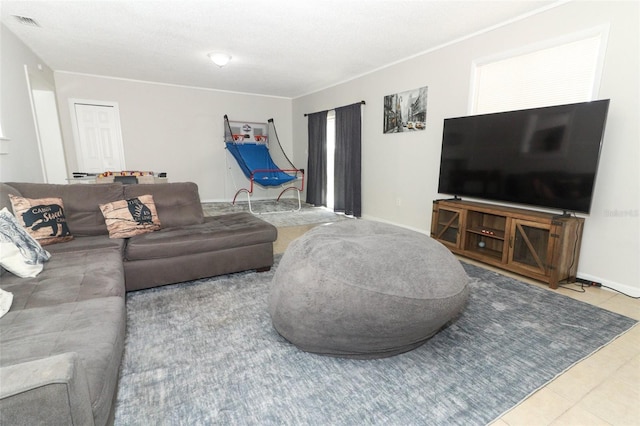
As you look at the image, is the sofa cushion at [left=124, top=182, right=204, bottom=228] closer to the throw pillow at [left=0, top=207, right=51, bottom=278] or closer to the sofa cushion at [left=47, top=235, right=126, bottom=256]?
the sofa cushion at [left=47, top=235, right=126, bottom=256]

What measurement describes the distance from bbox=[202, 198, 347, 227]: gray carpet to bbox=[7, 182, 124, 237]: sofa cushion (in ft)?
7.50

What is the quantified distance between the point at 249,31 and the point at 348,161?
244 cm

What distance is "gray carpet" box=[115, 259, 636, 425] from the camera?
125 centimetres

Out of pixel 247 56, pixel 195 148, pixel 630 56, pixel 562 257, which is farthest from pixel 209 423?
pixel 195 148

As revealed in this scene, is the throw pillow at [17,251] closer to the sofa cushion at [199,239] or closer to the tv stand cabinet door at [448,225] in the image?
the sofa cushion at [199,239]

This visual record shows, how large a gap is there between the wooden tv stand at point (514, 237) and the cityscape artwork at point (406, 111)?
3.85ft

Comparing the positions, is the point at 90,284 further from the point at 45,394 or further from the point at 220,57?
the point at 220,57

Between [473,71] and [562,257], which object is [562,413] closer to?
[562,257]

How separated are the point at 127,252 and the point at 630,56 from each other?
12.5 ft

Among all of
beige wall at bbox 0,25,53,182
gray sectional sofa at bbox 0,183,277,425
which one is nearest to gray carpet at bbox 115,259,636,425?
gray sectional sofa at bbox 0,183,277,425

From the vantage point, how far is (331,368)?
4.93 ft

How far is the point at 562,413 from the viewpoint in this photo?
1.26 meters

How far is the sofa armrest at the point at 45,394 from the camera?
26.4 inches

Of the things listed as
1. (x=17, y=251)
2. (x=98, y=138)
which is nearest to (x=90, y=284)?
(x=17, y=251)
